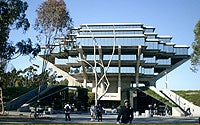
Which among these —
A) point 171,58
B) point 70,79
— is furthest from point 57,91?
point 171,58

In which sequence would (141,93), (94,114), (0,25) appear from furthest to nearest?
1. (141,93)
2. (94,114)
3. (0,25)

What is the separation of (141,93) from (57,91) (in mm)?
18531

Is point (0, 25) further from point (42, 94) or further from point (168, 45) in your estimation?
point (168, 45)

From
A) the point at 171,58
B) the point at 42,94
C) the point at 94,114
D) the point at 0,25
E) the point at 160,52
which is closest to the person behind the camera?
the point at 0,25

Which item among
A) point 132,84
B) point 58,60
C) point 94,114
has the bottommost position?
point 94,114

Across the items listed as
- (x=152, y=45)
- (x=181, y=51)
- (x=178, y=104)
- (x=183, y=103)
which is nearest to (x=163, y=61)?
(x=181, y=51)

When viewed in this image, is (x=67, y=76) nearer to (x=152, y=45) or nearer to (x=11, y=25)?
(x=152, y=45)

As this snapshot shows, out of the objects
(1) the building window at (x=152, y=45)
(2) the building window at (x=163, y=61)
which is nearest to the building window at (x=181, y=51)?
(2) the building window at (x=163, y=61)

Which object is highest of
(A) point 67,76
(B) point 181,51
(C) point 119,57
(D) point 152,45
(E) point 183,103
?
(D) point 152,45

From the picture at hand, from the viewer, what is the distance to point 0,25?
2934 cm

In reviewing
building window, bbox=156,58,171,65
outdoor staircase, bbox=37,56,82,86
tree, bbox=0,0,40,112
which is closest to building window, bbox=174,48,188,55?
building window, bbox=156,58,171,65

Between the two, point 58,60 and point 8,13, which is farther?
point 58,60

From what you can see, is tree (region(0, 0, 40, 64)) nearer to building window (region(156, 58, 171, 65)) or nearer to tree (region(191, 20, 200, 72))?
tree (region(191, 20, 200, 72))

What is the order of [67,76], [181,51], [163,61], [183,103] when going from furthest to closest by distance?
[67,76] → [181,51] → [163,61] → [183,103]
